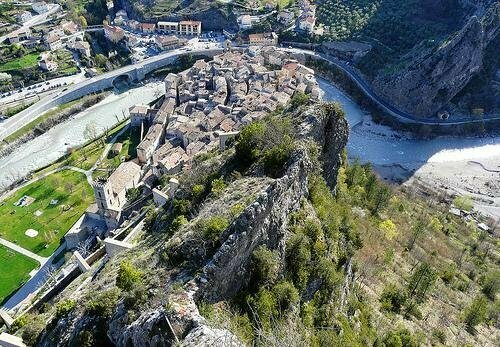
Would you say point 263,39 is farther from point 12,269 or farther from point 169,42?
point 12,269

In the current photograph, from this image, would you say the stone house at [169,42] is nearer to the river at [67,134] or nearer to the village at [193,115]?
the river at [67,134]

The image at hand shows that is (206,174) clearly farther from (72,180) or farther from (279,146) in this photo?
(72,180)

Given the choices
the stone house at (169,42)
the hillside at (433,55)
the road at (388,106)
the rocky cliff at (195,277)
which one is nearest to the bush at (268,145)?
the rocky cliff at (195,277)

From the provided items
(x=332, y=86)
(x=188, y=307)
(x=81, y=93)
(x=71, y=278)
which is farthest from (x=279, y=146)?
(x=81, y=93)

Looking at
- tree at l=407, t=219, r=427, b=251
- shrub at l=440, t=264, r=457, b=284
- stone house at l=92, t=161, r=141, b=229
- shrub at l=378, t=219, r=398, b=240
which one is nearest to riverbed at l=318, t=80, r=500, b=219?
tree at l=407, t=219, r=427, b=251

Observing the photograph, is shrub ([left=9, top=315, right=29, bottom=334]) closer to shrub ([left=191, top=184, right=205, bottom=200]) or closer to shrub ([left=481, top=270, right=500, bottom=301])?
shrub ([left=191, top=184, right=205, bottom=200])

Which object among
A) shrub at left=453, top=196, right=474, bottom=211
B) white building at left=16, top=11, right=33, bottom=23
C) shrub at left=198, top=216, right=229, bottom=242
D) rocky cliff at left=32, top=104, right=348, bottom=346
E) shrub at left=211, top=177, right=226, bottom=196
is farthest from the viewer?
white building at left=16, top=11, right=33, bottom=23
